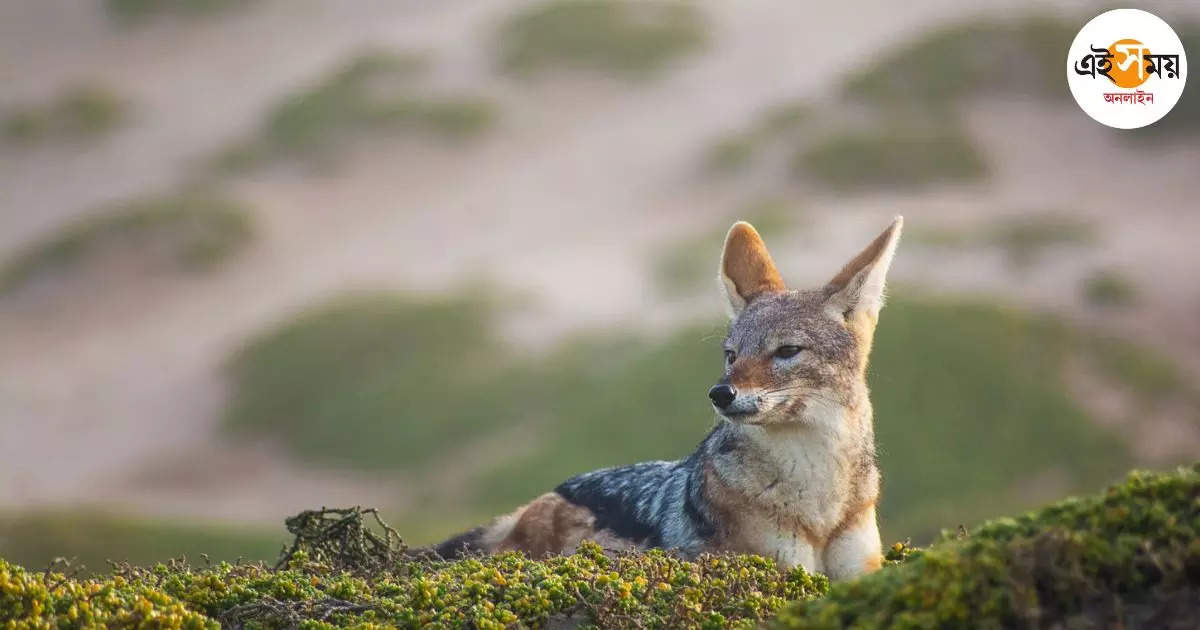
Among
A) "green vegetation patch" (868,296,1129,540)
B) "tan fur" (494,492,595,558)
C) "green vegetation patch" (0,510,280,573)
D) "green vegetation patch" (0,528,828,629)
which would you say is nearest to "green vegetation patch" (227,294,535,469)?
"green vegetation patch" (0,510,280,573)

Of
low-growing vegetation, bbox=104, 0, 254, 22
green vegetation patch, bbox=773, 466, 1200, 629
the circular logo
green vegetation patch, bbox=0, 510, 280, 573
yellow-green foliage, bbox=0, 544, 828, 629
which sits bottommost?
green vegetation patch, bbox=773, 466, 1200, 629

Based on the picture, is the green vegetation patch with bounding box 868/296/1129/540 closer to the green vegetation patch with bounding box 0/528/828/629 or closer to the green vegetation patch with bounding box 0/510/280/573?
the green vegetation patch with bounding box 0/510/280/573

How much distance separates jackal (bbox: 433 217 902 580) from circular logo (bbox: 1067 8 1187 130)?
21674 mm

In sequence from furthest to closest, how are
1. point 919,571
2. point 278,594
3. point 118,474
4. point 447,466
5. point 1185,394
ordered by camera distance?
1. point 118,474
2. point 447,466
3. point 1185,394
4. point 278,594
5. point 919,571

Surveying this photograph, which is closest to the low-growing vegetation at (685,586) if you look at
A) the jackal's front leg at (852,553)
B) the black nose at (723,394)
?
the jackal's front leg at (852,553)

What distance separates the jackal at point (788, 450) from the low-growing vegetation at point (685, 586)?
0.74 metres

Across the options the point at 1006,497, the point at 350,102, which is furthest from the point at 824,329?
the point at 350,102

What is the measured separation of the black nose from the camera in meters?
9.34

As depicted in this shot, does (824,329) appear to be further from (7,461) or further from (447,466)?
(7,461)

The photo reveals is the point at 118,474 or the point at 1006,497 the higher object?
the point at 118,474

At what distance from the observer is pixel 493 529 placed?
11.2 meters

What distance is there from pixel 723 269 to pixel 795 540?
7.43ft

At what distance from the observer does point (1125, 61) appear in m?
31.0

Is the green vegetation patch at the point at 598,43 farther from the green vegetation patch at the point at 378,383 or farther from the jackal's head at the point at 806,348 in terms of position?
the jackal's head at the point at 806,348
